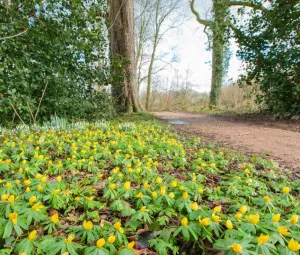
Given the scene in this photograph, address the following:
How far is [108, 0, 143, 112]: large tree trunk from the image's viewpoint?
24.7ft

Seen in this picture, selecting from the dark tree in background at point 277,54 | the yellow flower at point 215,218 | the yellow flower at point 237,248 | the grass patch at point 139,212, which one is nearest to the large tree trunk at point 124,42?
the dark tree in background at point 277,54

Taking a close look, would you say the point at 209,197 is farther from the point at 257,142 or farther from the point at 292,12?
the point at 292,12

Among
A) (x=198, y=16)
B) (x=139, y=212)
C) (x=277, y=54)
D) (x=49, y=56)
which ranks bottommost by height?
(x=139, y=212)

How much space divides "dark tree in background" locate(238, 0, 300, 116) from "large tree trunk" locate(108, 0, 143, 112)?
412 centimetres

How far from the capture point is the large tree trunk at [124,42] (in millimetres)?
7543

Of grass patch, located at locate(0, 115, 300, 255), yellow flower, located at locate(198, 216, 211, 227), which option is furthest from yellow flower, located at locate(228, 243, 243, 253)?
yellow flower, located at locate(198, 216, 211, 227)

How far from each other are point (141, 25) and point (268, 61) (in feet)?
42.5

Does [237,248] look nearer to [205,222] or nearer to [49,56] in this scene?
[205,222]

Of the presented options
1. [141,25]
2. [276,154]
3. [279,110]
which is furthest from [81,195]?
[141,25]

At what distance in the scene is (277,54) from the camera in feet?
22.9

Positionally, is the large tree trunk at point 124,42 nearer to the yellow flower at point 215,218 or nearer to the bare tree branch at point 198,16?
the yellow flower at point 215,218

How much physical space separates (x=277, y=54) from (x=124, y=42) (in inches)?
203

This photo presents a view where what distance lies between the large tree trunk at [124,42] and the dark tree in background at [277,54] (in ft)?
13.5

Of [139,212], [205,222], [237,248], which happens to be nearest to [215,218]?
[205,222]
